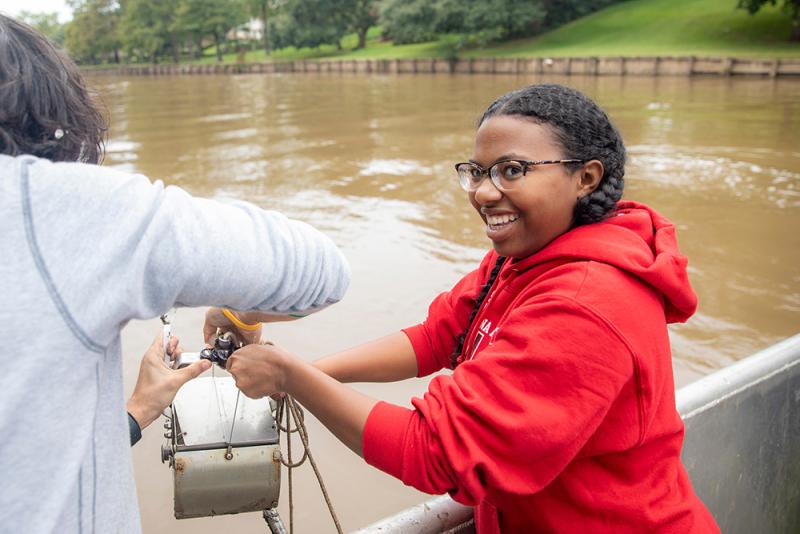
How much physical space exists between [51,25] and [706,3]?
3960 inches

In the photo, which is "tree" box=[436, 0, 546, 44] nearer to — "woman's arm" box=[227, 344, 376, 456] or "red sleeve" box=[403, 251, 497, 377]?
"red sleeve" box=[403, 251, 497, 377]

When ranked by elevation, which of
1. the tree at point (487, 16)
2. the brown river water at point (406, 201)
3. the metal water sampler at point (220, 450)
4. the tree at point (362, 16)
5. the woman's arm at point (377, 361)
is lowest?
the brown river water at point (406, 201)

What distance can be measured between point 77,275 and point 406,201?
8.01 metres

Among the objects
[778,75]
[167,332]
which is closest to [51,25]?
[778,75]

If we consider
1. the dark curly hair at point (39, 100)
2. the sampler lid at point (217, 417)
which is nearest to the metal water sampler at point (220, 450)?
the sampler lid at point (217, 417)

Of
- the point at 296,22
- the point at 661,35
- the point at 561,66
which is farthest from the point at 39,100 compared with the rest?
the point at 296,22

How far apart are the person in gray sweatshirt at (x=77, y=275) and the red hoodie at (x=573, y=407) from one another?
1.73 feet

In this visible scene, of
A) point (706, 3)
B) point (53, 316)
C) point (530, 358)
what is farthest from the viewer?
point (706, 3)

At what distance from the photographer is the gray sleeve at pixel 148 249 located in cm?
91

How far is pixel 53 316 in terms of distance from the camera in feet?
2.98

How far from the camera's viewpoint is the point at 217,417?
6.58 feet

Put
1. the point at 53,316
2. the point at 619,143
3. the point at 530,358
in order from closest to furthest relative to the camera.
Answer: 1. the point at 53,316
2. the point at 530,358
3. the point at 619,143

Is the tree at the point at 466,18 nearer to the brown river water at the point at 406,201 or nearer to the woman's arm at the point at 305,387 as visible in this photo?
the brown river water at the point at 406,201

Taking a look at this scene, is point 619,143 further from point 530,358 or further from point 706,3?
point 706,3
